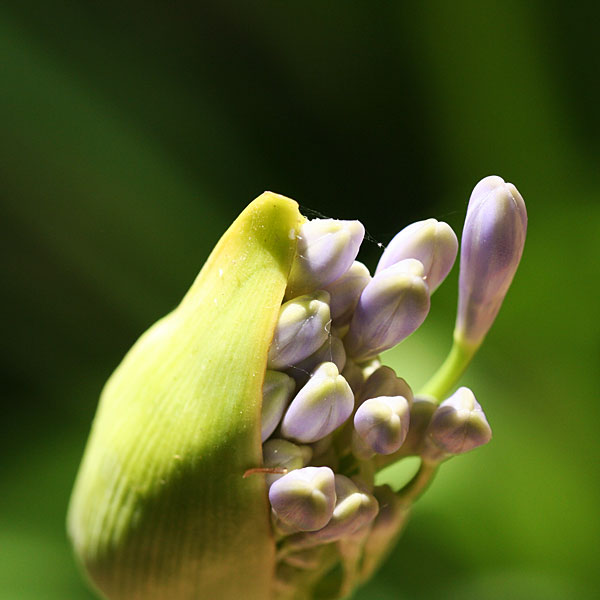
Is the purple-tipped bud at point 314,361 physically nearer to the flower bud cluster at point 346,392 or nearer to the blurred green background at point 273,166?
the flower bud cluster at point 346,392

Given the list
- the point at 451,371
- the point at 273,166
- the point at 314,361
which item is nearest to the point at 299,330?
the point at 314,361

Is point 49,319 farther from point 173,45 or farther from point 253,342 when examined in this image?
point 253,342

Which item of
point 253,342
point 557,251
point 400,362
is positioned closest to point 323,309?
point 253,342

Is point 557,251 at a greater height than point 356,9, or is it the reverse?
point 356,9

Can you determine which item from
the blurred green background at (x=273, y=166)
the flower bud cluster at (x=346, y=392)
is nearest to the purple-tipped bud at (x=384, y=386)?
the flower bud cluster at (x=346, y=392)

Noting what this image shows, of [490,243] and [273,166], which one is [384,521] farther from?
[273,166]

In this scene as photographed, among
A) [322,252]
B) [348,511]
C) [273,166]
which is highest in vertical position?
[273,166]
